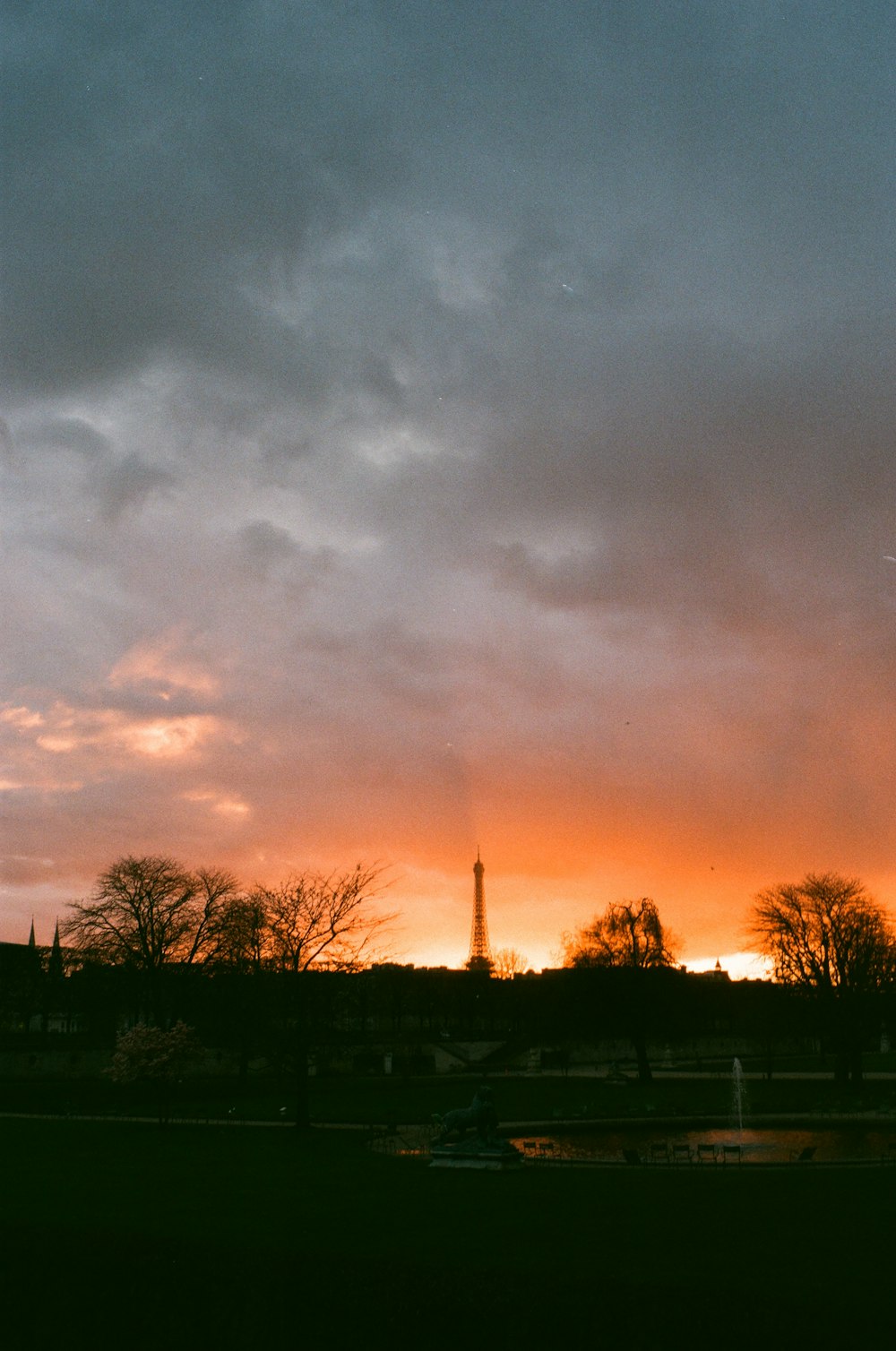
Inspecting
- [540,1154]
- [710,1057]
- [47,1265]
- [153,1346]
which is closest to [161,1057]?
[540,1154]

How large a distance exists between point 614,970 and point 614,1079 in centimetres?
662

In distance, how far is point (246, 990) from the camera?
68.4 meters

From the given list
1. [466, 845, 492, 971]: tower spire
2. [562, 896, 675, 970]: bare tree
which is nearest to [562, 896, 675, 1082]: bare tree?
[562, 896, 675, 970]: bare tree

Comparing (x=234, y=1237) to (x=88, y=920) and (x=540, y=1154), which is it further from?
(x=88, y=920)

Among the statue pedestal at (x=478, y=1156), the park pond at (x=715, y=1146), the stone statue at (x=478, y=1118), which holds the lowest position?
the park pond at (x=715, y=1146)

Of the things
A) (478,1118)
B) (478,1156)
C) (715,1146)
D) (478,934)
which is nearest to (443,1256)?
(478,1156)

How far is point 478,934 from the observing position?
163 meters

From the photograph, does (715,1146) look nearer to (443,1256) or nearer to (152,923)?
(443,1256)

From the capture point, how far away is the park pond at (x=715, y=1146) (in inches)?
1176

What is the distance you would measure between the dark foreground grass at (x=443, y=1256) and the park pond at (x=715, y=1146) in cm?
250

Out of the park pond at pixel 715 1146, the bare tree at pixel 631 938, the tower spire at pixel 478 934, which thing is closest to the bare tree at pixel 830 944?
the bare tree at pixel 631 938

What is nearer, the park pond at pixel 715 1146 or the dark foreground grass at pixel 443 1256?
the dark foreground grass at pixel 443 1256

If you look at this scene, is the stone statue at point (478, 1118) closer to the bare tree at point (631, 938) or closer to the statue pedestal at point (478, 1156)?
the statue pedestal at point (478, 1156)

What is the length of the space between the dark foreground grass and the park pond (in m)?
2.50
